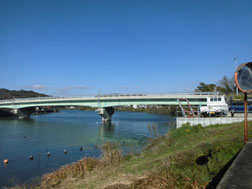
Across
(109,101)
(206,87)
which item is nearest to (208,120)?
(109,101)

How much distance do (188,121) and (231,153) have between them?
35.9ft

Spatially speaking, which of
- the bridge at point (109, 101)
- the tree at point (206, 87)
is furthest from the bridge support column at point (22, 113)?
the tree at point (206, 87)

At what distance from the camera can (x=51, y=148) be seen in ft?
74.5

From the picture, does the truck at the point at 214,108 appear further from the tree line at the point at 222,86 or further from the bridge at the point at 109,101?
the tree line at the point at 222,86

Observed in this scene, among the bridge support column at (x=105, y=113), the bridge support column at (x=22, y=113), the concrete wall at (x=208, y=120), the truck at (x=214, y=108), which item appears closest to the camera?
the concrete wall at (x=208, y=120)

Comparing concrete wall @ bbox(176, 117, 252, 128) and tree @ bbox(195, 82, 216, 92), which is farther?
tree @ bbox(195, 82, 216, 92)

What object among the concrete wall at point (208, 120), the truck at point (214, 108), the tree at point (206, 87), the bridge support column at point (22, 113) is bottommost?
the bridge support column at point (22, 113)

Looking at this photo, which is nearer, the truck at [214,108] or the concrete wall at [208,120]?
the concrete wall at [208,120]

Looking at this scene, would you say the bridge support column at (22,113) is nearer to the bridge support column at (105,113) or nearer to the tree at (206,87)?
the bridge support column at (105,113)

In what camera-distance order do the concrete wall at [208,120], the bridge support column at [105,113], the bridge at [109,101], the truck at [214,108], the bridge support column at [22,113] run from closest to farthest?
the concrete wall at [208,120] → the truck at [214,108] → the bridge at [109,101] → the bridge support column at [105,113] → the bridge support column at [22,113]

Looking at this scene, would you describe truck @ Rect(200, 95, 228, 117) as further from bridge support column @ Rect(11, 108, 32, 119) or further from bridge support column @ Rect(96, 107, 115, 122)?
bridge support column @ Rect(11, 108, 32, 119)

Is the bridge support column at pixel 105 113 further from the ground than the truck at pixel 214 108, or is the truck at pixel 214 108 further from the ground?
the truck at pixel 214 108

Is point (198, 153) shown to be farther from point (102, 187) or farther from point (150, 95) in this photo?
point (150, 95)

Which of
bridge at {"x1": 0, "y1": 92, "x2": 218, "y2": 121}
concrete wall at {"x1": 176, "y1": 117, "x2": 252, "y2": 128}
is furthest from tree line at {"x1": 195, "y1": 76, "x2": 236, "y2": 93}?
concrete wall at {"x1": 176, "y1": 117, "x2": 252, "y2": 128}
